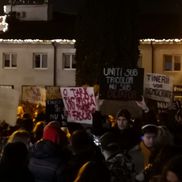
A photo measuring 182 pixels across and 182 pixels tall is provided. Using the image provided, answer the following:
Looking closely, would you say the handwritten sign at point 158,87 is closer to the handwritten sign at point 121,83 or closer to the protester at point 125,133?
the handwritten sign at point 121,83

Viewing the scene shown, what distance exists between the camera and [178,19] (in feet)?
155

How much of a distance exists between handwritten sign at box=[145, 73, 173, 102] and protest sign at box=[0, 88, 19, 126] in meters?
4.25

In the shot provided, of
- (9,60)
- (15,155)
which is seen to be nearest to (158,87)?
(15,155)

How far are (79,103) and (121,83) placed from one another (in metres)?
1.17

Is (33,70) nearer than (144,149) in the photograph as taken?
No

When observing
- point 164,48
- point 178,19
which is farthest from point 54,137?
point 178,19

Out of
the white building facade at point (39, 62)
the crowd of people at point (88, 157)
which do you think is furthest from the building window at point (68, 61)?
the crowd of people at point (88, 157)

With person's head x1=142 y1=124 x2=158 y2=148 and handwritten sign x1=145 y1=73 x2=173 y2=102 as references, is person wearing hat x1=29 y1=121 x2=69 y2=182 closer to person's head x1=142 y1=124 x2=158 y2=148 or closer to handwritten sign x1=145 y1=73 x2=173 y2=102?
person's head x1=142 y1=124 x2=158 y2=148

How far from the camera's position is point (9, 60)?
4472 centimetres

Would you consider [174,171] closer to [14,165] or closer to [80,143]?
[14,165]

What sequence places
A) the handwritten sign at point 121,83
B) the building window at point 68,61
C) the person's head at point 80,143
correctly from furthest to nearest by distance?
the building window at point 68,61 < the handwritten sign at point 121,83 < the person's head at point 80,143

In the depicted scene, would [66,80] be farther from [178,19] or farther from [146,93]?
[146,93]

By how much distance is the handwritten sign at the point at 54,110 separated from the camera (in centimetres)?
1412

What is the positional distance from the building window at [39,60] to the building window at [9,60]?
122 centimetres
